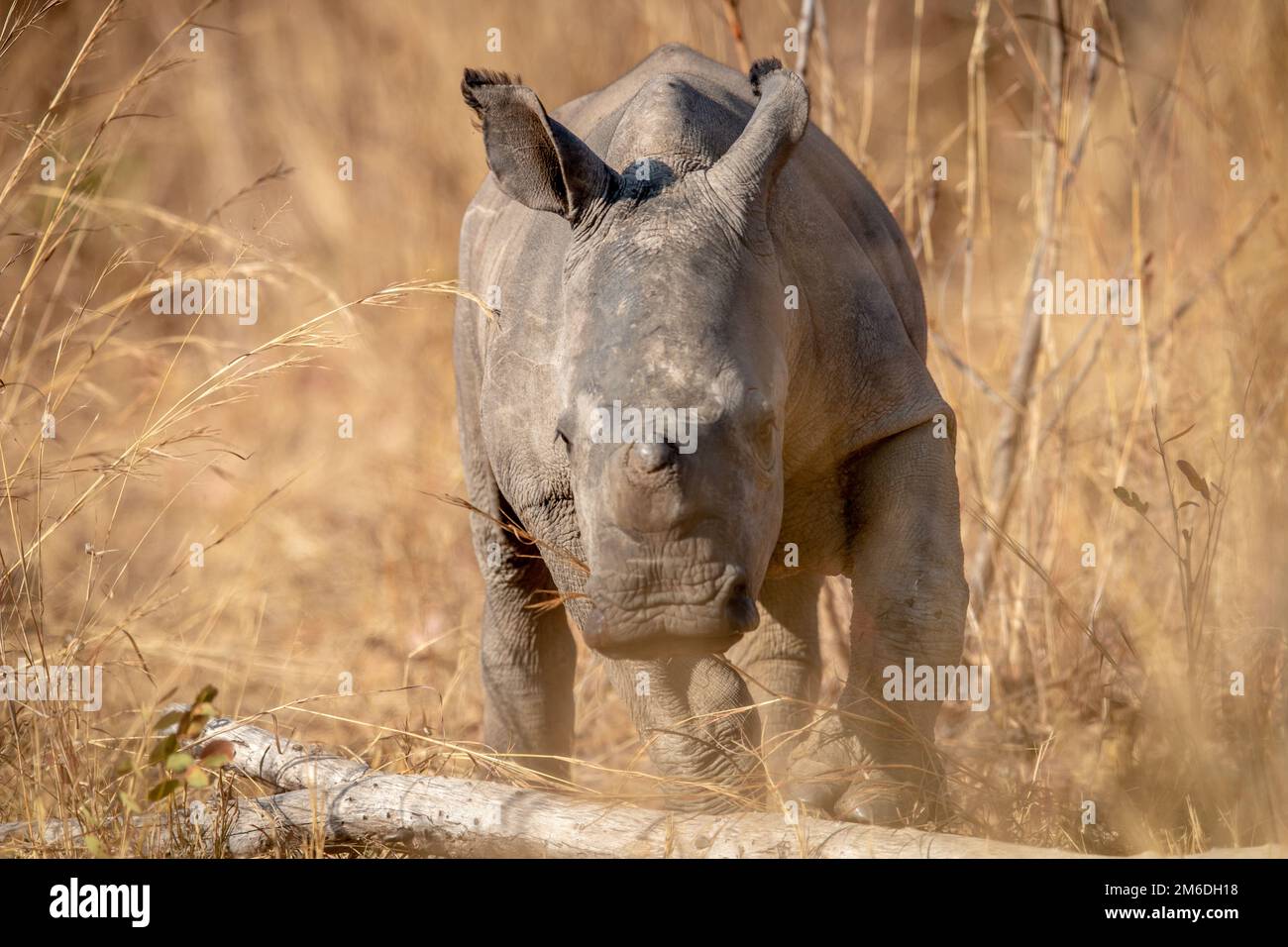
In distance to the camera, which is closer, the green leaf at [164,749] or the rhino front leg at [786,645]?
the green leaf at [164,749]

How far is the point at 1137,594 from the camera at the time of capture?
6.00 metres

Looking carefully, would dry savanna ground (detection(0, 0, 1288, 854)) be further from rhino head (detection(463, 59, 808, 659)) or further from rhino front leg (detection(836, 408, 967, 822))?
rhino head (detection(463, 59, 808, 659))

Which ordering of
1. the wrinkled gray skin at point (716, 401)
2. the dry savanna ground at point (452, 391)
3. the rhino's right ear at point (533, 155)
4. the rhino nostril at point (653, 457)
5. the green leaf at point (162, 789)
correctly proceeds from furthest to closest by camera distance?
1. the dry savanna ground at point (452, 391)
2. the rhino's right ear at point (533, 155)
3. the green leaf at point (162, 789)
4. the wrinkled gray skin at point (716, 401)
5. the rhino nostril at point (653, 457)

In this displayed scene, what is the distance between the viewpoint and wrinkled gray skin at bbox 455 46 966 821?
344 centimetres

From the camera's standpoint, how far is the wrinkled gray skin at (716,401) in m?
3.44

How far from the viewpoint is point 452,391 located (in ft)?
29.3

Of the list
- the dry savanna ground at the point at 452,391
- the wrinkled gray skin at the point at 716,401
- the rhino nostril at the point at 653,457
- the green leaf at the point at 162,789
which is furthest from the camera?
the dry savanna ground at the point at 452,391

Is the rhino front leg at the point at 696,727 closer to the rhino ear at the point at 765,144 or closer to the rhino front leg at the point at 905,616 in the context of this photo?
the rhino front leg at the point at 905,616

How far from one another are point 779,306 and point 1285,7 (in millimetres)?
3434

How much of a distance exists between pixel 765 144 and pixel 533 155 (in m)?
0.60

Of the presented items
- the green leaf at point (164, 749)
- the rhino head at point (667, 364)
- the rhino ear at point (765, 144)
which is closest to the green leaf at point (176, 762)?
the green leaf at point (164, 749)

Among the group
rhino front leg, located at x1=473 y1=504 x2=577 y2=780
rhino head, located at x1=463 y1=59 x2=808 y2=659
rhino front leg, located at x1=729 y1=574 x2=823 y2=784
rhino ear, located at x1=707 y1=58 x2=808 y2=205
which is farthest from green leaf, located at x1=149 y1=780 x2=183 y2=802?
rhino front leg, located at x1=729 y1=574 x2=823 y2=784

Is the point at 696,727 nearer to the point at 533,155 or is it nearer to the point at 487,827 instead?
the point at 487,827
